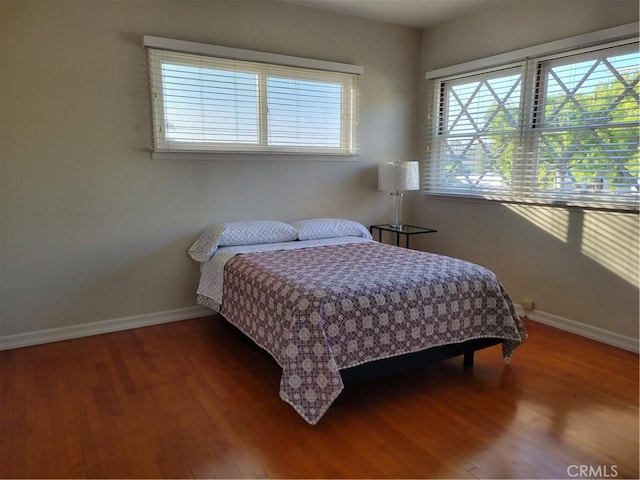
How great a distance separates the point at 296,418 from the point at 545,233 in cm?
240

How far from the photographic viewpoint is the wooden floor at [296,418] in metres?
1.80

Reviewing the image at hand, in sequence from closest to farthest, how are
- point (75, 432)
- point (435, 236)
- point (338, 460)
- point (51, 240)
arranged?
1. point (338, 460)
2. point (75, 432)
3. point (51, 240)
4. point (435, 236)

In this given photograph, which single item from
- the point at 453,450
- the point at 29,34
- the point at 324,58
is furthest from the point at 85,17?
the point at 453,450

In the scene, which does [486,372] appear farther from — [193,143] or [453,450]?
[193,143]

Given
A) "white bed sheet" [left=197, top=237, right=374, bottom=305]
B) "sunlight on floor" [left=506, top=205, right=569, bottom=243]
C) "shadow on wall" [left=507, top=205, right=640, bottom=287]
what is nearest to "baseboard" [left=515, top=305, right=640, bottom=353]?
"shadow on wall" [left=507, top=205, right=640, bottom=287]

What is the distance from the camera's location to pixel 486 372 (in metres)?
2.63

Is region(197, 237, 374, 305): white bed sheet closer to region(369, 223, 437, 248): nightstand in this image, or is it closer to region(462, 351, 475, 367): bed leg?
region(369, 223, 437, 248): nightstand

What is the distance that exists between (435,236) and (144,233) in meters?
2.66

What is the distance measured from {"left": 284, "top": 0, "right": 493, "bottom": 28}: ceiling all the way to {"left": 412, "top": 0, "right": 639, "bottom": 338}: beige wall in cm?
16

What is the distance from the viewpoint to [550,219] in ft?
11.0

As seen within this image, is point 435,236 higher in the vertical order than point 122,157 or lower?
lower

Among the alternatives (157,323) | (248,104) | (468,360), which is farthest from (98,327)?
(468,360)

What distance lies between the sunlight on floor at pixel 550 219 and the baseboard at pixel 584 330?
0.61m

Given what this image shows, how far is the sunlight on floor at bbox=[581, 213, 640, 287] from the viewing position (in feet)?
9.48
